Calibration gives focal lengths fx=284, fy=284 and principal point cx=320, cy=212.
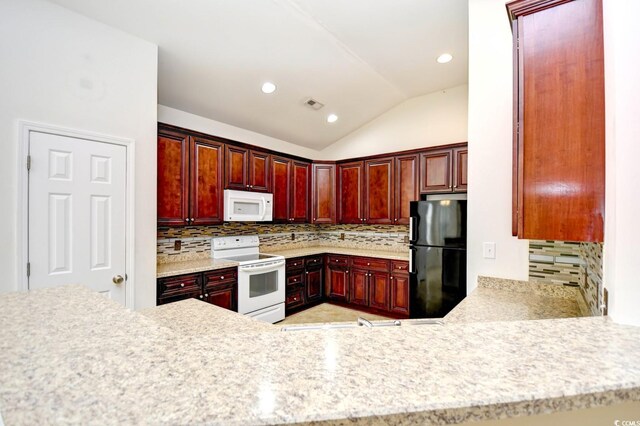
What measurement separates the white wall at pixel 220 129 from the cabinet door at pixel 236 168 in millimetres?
449

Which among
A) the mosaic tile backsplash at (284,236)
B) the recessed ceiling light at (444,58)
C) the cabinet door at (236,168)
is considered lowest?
the mosaic tile backsplash at (284,236)

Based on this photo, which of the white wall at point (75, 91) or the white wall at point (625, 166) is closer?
the white wall at point (625, 166)

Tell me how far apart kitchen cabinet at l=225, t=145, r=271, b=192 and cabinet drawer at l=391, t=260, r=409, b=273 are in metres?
A: 2.06

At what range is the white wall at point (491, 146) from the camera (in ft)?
6.47

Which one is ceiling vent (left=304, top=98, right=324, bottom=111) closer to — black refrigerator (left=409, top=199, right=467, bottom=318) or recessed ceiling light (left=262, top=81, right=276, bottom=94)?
recessed ceiling light (left=262, top=81, right=276, bottom=94)

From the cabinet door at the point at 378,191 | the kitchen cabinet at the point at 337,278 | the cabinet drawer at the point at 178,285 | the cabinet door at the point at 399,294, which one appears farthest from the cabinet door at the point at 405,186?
the cabinet drawer at the point at 178,285

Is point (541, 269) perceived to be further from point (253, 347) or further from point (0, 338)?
point (0, 338)

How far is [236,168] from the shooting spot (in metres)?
3.62

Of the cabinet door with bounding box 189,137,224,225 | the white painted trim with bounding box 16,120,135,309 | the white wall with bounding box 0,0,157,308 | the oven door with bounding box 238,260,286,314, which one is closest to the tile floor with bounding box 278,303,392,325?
the oven door with bounding box 238,260,286,314

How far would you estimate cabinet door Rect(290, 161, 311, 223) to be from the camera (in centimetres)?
442

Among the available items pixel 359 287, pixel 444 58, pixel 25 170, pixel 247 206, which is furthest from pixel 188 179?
pixel 444 58

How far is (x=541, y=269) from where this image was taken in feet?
6.14

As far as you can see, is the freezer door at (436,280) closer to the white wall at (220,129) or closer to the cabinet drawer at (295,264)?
the cabinet drawer at (295,264)

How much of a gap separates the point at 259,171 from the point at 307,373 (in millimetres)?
3598
